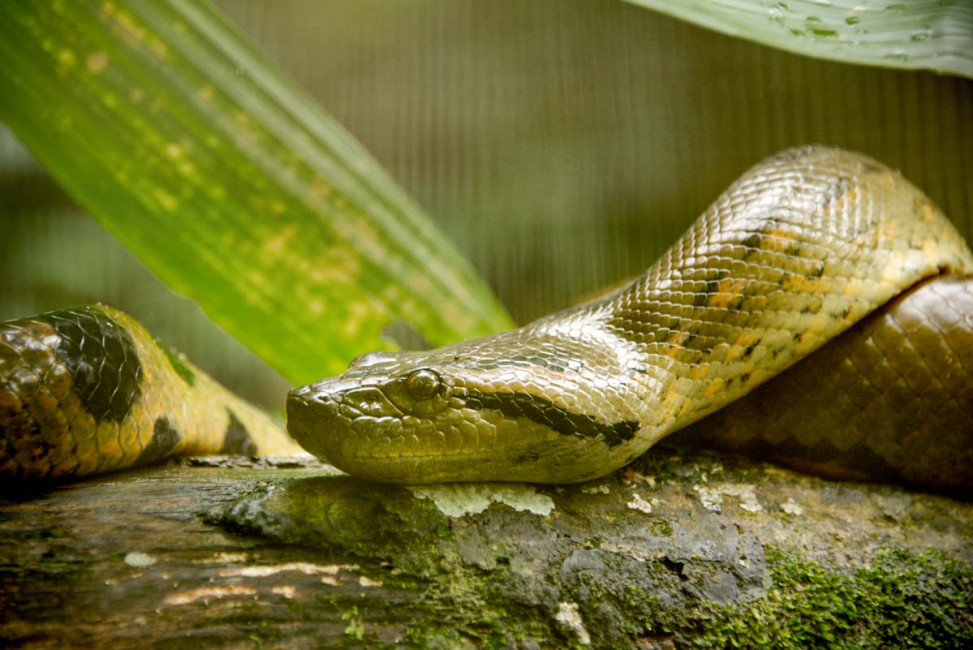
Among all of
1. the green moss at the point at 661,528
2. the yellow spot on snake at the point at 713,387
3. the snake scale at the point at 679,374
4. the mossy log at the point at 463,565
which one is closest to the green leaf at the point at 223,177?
the snake scale at the point at 679,374

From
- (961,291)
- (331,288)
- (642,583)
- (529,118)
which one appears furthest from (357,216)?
(961,291)

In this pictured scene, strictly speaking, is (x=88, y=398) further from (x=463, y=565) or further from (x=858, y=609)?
(x=858, y=609)

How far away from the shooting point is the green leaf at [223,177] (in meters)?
2.55

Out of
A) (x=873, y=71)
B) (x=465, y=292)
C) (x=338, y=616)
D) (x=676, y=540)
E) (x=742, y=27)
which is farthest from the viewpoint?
(x=873, y=71)

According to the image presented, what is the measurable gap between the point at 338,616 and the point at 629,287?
1.48m

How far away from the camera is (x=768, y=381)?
2.29 meters

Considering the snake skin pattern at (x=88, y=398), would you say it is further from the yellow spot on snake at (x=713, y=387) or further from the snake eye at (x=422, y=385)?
the yellow spot on snake at (x=713, y=387)

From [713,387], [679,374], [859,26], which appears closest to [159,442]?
[679,374]

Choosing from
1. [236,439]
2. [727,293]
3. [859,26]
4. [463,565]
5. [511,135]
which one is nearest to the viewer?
[463,565]

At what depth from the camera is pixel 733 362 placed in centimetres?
211

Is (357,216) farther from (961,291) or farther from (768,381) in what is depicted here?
(961,291)

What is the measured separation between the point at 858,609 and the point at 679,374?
2.63 feet

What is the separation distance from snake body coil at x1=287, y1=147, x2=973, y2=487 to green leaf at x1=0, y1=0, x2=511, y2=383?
909 millimetres

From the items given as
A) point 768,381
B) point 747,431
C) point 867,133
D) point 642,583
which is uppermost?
point 867,133
